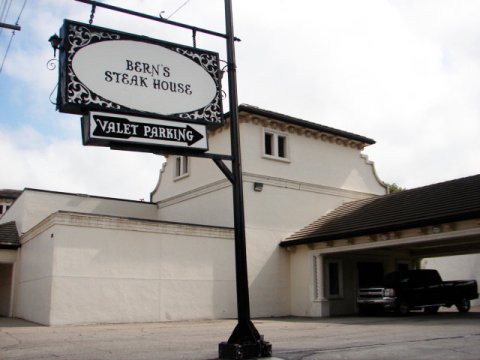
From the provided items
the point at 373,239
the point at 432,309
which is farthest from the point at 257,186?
the point at 432,309

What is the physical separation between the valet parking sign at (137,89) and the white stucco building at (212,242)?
408 inches

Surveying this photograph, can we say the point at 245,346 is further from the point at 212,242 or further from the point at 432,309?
the point at 432,309

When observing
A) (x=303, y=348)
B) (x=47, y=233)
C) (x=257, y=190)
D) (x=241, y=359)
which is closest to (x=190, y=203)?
(x=257, y=190)

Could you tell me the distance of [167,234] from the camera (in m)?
20.1

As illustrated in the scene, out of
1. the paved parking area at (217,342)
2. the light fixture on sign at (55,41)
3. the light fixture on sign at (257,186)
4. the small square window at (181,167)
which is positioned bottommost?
the paved parking area at (217,342)

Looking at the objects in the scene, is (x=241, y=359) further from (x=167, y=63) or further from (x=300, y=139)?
(x=300, y=139)

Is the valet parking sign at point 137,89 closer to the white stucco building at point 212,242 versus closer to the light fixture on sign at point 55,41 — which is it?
the light fixture on sign at point 55,41

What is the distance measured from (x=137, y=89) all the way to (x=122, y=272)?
11.2 metres

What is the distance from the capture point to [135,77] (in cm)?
883

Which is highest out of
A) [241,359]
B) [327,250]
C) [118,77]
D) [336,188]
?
[336,188]

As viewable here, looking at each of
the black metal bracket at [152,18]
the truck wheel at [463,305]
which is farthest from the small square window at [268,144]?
the black metal bracket at [152,18]

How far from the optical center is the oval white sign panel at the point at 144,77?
852 cm

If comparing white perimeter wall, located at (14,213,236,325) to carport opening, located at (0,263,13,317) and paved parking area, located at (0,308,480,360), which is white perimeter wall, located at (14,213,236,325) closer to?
carport opening, located at (0,263,13,317)

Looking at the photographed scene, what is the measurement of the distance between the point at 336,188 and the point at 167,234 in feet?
31.8
